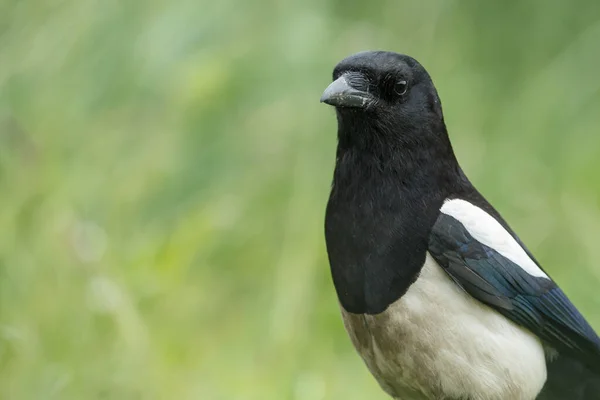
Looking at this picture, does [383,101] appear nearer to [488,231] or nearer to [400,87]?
[400,87]

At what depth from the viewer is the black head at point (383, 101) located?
1.41m

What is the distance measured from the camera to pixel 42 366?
1.80 m

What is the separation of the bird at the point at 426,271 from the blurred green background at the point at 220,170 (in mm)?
473

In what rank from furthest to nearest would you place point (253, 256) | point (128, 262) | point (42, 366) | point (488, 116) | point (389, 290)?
point (488, 116) → point (253, 256) → point (128, 262) → point (42, 366) → point (389, 290)

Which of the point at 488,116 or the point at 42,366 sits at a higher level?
the point at 488,116

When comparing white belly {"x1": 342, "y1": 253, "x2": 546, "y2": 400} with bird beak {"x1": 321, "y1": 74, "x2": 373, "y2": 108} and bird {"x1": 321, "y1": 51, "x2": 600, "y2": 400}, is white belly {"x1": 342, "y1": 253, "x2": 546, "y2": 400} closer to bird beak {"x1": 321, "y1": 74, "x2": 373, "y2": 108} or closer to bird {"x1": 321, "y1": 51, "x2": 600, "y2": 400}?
bird {"x1": 321, "y1": 51, "x2": 600, "y2": 400}

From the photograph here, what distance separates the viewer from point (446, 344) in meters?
1.33

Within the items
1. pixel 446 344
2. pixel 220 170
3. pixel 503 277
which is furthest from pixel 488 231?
pixel 220 170

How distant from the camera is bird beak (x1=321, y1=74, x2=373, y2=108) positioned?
137 centimetres

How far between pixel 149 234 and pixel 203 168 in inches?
10.6

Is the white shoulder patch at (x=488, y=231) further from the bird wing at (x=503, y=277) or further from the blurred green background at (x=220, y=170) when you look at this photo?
the blurred green background at (x=220, y=170)

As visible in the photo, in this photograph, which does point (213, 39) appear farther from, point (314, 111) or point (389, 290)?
point (389, 290)

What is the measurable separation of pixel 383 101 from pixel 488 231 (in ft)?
0.75

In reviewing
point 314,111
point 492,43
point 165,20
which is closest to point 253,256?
point 314,111
